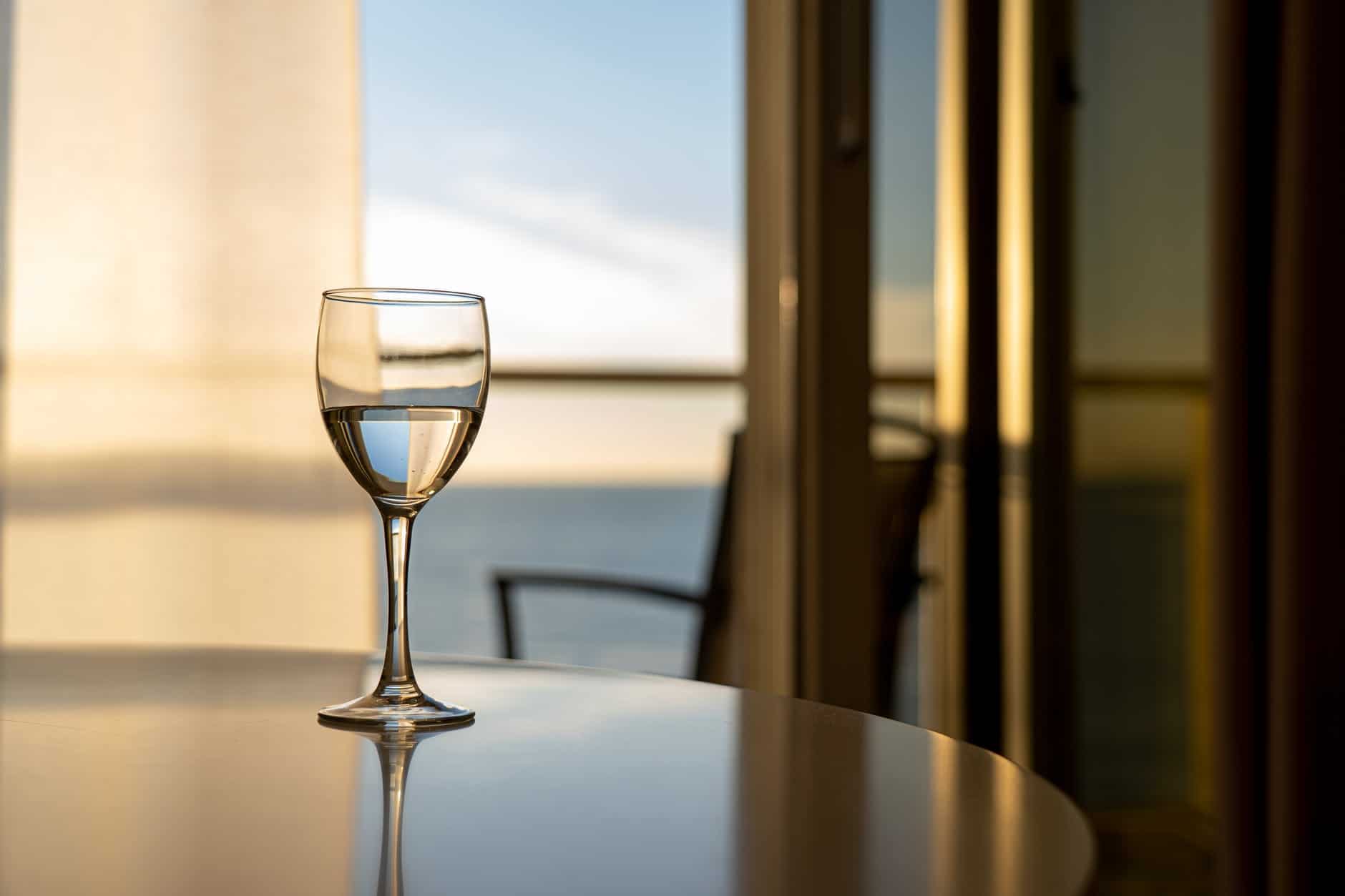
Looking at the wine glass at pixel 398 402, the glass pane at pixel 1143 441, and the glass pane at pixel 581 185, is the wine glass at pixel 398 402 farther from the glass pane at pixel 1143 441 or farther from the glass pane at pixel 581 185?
the glass pane at pixel 581 185

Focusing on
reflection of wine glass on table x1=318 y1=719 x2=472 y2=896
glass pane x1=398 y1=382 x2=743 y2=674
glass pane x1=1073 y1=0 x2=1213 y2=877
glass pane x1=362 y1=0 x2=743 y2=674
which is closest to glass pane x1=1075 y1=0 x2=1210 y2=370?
glass pane x1=1073 y1=0 x2=1213 y2=877

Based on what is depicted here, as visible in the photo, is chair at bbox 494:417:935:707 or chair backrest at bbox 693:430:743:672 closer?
chair at bbox 494:417:935:707

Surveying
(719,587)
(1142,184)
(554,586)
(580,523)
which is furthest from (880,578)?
(580,523)

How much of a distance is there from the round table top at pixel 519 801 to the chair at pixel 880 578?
144cm

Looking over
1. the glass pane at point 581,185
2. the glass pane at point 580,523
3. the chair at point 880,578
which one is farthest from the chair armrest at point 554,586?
the glass pane at point 581,185

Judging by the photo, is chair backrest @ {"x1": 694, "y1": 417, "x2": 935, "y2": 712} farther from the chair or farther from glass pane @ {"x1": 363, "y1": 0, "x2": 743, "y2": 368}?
glass pane @ {"x1": 363, "y1": 0, "x2": 743, "y2": 368}

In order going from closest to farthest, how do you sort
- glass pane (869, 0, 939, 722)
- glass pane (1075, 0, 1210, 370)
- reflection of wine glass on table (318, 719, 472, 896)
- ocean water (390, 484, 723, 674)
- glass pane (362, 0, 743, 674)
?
reflection of wine glass on table (318, 719, 472, 896) < glass pane (1075, 0, 1210, 370) < glass pane (869, 0, 939, 722) < glass pane (362, 0, 743, 674) < ocean water (390, 484, 723, 674)

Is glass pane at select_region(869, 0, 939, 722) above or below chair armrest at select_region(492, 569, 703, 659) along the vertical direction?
above

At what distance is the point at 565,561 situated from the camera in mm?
10508

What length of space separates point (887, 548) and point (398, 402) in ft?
5.81

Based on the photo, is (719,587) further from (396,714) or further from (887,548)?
(396,714)

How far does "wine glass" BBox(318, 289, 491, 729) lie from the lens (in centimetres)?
51

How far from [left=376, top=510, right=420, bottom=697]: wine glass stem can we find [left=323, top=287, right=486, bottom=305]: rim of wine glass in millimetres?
Answer: 85

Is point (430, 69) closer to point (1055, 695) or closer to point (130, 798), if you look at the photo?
point (1055, 695)
